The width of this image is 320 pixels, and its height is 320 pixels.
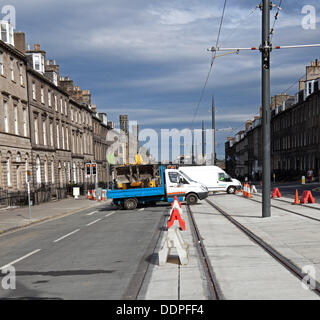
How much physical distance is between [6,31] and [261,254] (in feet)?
102

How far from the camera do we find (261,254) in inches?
360

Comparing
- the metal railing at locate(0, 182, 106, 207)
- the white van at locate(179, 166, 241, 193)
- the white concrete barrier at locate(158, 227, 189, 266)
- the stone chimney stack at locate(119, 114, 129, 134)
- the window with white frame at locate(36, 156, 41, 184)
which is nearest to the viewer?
the white concrete barrier at locate(158, 227, 189, 266)

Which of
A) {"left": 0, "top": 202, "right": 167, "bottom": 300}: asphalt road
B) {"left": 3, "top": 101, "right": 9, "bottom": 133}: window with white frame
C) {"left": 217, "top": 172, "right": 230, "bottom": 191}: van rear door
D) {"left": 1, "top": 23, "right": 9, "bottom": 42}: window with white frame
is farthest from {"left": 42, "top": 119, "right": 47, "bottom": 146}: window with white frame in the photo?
{"left": 0, "top": 202, "right": 167, "bottom": 300}: asphalt road

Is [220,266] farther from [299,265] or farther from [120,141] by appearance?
[120,141]

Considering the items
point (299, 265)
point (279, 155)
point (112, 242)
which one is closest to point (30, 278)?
point (112, 242)

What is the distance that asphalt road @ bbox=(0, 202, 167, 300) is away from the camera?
272 inches

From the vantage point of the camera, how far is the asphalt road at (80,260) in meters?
6.91

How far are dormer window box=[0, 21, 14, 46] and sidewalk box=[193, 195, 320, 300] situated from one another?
25.8m

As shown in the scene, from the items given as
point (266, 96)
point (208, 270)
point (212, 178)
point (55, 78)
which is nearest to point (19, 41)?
point (55, 78)

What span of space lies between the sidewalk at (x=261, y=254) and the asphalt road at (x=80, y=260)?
1604 millimetres

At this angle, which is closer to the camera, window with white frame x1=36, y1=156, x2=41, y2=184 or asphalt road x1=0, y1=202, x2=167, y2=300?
asphalt road x1=0, y1=202, x2=167, y2=300

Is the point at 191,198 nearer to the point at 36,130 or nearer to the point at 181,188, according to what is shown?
the point at 181,188

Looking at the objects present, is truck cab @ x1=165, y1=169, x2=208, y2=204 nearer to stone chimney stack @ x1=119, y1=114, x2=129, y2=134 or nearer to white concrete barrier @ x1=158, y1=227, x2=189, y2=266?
white concrete barrier @ x1=158, y1=227, x2=189, y2=266

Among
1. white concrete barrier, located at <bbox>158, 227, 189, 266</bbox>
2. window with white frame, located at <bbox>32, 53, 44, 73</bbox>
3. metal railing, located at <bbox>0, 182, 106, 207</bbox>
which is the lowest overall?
metal railing, located at <bbox>0, 182, 106, 207</bbox>
